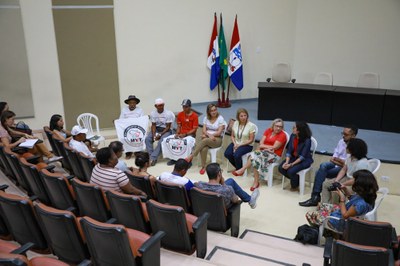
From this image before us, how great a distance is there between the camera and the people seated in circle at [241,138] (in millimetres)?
6047

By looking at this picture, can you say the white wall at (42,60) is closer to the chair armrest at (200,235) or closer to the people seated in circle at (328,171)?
the people seated in circle at (328,171)

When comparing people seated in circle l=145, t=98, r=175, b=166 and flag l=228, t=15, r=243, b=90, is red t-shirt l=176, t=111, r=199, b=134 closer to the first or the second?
people seated in circle l=145, t=98, r=175, b=166

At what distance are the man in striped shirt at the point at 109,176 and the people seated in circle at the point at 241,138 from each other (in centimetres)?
243

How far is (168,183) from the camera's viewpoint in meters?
3.89

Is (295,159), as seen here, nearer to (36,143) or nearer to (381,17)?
(36,143)

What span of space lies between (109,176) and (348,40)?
710 cm

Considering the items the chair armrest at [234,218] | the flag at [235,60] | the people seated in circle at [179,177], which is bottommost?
the chair armrest at [234,218]

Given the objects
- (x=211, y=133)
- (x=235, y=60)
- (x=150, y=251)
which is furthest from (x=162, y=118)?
(x=150, y=251)

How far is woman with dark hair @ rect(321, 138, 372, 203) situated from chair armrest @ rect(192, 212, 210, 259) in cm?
188

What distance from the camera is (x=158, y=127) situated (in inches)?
273

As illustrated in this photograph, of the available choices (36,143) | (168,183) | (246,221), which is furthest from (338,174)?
(36,143)

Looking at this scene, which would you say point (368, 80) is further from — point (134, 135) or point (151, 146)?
point (134, 135)

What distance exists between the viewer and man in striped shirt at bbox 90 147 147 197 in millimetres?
3975

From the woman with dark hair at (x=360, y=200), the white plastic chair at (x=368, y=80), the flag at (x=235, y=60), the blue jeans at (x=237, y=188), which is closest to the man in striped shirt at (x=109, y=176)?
the blue jeans at (x=237, y=188)
